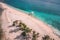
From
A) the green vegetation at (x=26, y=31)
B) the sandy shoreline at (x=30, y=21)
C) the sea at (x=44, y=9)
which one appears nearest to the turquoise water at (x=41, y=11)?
the sea at (x=44, y=9)

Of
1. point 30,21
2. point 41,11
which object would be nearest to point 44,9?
point 41,11

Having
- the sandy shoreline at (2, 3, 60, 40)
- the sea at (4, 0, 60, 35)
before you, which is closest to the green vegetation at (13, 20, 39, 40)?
the sandy shoreline at (2, 3, 60, 40)

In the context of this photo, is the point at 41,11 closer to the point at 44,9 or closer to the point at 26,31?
the point at 44,9

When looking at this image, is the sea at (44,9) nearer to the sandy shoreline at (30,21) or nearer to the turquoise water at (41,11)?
the turquoise water at (41,11)

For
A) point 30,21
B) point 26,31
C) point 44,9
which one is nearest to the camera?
point 26,31

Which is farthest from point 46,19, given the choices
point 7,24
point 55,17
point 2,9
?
point 2,9

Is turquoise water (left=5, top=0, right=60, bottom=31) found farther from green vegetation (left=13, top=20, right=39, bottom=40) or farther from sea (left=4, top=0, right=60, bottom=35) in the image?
green vegetation (left=13, top=20, right=39, bottom=40)

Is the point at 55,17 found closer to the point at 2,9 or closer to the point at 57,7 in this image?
the point at 57,7
